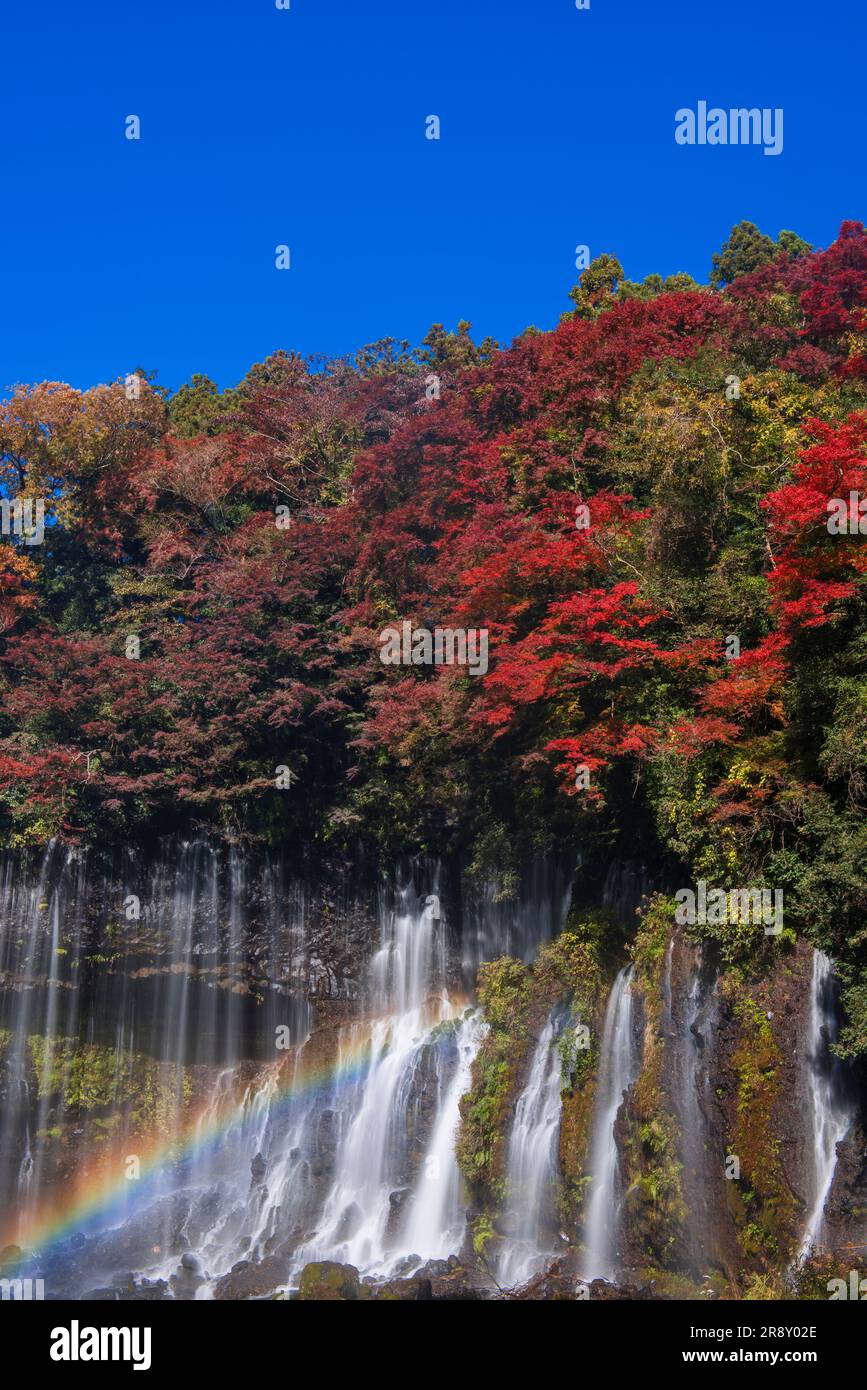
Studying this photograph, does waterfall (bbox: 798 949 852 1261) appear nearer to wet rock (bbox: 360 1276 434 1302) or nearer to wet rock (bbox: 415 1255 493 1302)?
wet rock (bbox: 415 1255 493 1302)

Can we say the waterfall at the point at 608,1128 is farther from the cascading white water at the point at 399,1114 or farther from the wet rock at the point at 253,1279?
the wet rock at the point at 253,1279

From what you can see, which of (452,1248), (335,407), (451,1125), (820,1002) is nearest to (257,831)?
(451,1125)

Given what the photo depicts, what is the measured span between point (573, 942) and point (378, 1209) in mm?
7480

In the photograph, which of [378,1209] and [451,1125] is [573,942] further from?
[378,1209]

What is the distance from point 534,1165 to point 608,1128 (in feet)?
6.58

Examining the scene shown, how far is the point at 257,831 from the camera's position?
95.2 ft

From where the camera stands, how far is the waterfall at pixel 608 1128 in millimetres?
19328

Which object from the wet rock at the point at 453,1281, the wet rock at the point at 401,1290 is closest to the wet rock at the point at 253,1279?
the wet rock at the point at 401,1290

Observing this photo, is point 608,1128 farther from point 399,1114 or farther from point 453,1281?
point 399,1114

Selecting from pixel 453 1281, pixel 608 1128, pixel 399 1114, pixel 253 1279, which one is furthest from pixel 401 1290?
Result: pixel 399 1114

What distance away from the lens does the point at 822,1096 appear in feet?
52.5

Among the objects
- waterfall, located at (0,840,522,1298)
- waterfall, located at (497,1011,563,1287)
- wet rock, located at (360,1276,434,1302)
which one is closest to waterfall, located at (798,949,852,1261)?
waterfall, located at (497,1011,563,1287)

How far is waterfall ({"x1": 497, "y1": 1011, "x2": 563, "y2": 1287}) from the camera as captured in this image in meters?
20.6

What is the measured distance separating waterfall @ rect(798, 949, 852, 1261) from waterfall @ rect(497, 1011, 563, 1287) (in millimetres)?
6160
